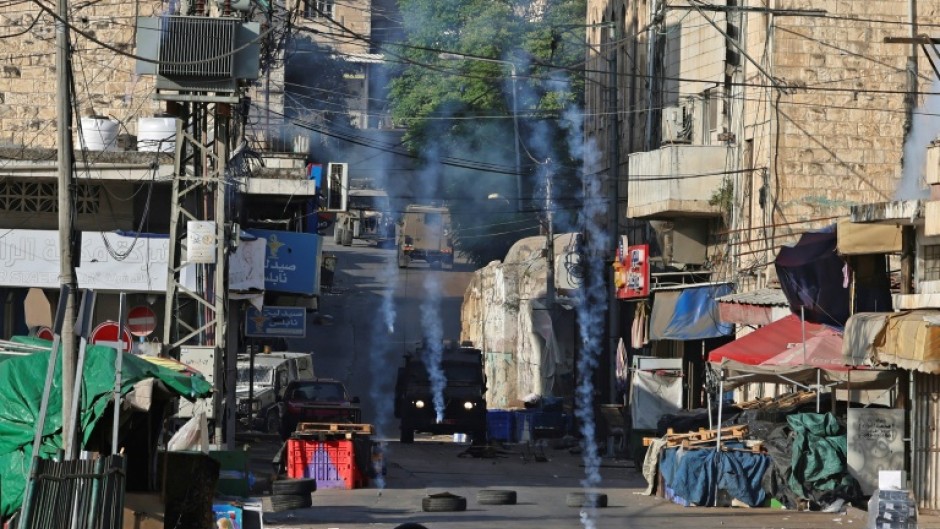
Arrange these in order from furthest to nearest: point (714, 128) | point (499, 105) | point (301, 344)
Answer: point (499, 105) < point (301, 344) < point (714, 128)

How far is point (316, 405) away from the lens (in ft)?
125

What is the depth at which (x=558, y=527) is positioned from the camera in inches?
835

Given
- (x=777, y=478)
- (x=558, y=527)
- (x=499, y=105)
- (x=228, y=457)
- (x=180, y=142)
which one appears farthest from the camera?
(x=499, y=105)

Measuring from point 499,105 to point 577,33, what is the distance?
15.3 feet

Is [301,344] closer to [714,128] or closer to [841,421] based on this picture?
[714,128]

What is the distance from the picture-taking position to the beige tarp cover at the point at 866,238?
2458 centimetres

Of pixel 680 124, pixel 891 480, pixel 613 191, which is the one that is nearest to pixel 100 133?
pixel 613 191

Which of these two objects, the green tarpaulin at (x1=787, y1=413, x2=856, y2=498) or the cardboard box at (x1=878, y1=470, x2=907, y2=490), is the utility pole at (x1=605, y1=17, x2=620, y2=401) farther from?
the cardboard box at (x1=878, y1=470, x2=907, y2=490)

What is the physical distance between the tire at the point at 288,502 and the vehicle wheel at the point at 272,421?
68.7 feet

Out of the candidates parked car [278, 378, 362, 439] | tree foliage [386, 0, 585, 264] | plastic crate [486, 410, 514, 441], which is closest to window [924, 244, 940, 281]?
parked car [278, 378, 362, 439]

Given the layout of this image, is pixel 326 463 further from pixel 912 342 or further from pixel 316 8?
pixel 912 342

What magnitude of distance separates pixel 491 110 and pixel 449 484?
148 feet

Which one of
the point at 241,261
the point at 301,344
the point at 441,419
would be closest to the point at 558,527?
the point at 241,261

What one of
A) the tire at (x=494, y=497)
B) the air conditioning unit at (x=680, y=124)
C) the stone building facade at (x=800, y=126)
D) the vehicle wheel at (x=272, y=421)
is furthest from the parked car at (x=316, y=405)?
the tire at (x=494, y=497)
